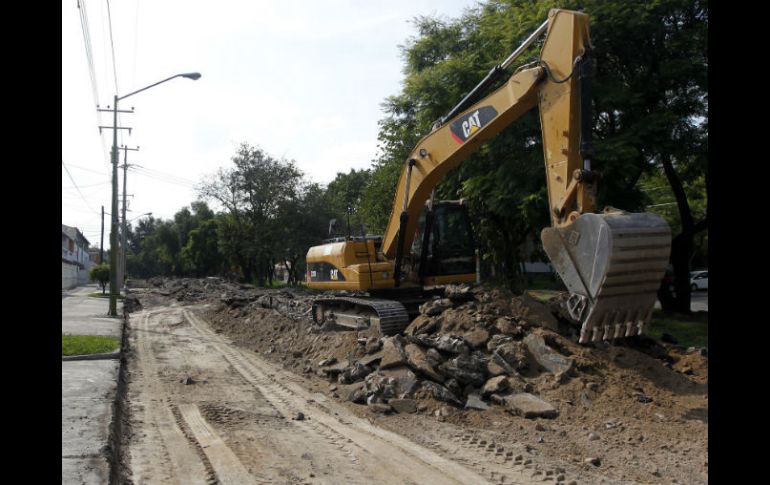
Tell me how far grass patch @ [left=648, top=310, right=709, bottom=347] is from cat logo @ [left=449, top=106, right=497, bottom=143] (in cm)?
679

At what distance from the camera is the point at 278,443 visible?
589 cm

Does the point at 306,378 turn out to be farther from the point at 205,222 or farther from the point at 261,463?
the point at 205,222

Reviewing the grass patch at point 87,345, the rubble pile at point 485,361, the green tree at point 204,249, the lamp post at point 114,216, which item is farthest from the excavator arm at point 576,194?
the green tree at point 204,249

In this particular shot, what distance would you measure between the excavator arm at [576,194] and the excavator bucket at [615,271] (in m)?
0.01

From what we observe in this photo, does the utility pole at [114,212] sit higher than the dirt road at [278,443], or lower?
higher

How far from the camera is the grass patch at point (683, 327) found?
12883 mm

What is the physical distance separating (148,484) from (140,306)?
24.7 meters

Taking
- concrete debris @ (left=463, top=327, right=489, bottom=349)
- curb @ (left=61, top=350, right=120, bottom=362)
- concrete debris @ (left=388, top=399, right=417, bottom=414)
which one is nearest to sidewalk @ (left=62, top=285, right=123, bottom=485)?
curb @ (left=61, top=350, right=120, bottom=362)

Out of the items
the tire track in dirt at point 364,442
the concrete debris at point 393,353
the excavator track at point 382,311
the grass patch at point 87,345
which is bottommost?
the tire track in dirt at point 364,442

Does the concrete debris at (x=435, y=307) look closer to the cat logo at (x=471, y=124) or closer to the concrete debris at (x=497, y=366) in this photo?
the concrete debris at (x=497, y=366)

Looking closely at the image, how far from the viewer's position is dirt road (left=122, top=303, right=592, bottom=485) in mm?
→ 5031

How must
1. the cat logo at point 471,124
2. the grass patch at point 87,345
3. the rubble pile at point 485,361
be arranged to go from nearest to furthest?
the rubble pile at point 485,361, the cat logo at point 471,124, the grass patch at point 87,345

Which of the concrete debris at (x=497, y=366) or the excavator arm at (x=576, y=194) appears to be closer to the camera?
the excavator arm at (x=576, y=194)
